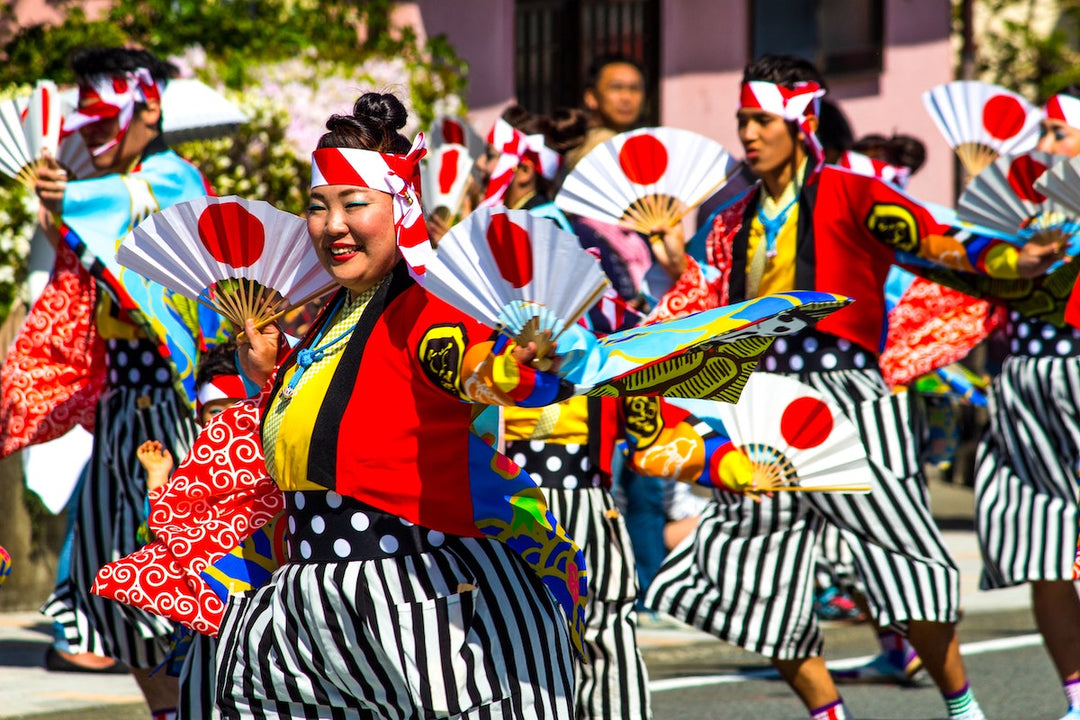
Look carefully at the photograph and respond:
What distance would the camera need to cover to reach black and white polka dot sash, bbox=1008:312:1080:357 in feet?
19.8

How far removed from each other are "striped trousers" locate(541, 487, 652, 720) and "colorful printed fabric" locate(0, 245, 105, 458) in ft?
5.24

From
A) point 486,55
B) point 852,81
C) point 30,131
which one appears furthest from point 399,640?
point 852,81

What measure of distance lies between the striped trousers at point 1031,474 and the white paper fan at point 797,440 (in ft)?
5.05

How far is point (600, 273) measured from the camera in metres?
2.96

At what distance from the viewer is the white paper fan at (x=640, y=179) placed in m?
5.68

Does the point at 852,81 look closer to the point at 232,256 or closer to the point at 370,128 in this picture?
the point at 232,256

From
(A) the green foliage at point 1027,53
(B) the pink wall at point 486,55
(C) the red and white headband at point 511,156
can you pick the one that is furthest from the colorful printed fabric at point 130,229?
(A) the green foliage at point 1027,53

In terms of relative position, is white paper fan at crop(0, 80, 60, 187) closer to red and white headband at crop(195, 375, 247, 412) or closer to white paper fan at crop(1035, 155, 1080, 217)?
red and white headband at crop(195, 375, 247, 412)

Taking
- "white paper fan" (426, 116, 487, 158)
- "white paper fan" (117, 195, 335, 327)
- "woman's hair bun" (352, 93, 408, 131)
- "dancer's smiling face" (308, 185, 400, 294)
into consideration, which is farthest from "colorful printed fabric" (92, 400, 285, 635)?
"white paper fan" (426, 116, 487, 158)

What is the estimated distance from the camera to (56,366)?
222 inches

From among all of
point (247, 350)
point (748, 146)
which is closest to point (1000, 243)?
point (748, 146)

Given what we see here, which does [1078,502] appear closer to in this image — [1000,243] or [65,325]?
[1000,243]

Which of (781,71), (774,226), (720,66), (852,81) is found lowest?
(774,226)

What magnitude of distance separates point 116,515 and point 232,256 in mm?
1805
